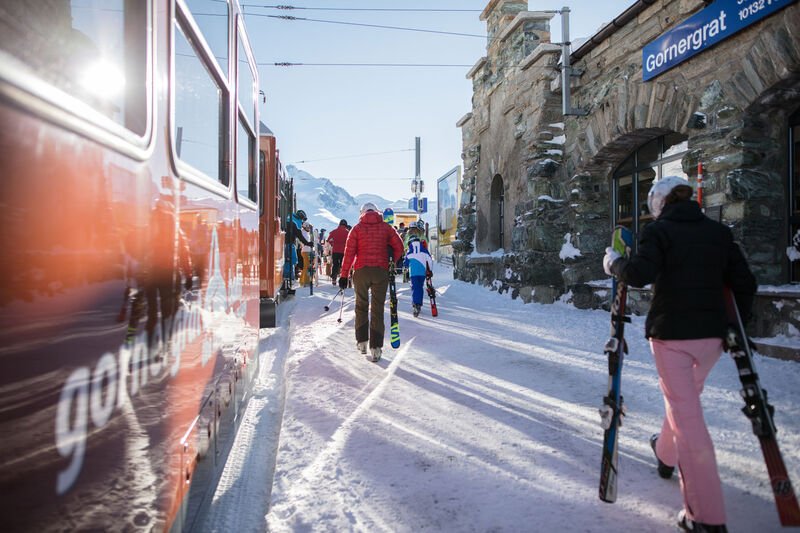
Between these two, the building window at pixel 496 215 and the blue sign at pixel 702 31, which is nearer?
the blue sign at pixel 702 31

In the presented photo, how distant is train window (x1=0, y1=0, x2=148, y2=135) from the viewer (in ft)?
3.25

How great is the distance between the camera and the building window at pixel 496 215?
47.2 ft

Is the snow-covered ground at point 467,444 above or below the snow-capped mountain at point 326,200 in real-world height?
below

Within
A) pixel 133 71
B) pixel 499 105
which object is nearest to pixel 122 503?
pixel 133 71

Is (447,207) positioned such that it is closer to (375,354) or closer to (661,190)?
(375,354)

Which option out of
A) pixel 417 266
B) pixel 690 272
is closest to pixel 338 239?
pixel 417 266

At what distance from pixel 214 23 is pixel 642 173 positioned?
24.9 feet

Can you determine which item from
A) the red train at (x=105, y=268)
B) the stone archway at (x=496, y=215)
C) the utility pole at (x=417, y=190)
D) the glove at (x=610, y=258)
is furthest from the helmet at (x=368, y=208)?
the utility pole at (x=417, y=190)

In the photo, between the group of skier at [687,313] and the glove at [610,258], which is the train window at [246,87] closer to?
the glove at [610,258]

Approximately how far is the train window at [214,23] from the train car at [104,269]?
0.03 metres

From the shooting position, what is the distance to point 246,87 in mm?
4309

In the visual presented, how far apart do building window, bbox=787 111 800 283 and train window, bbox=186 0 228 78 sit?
5.79 metres

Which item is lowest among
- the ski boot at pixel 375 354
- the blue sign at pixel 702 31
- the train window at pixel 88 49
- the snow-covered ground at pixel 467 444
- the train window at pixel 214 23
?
the snow-covered ground at pixel 467 444

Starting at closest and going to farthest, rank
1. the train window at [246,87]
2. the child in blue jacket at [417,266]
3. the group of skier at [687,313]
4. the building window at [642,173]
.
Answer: the group of skier at [687,313] < the train window at [246,87] < the building window at [642,173] < the child in blue jacket at [417,266]
